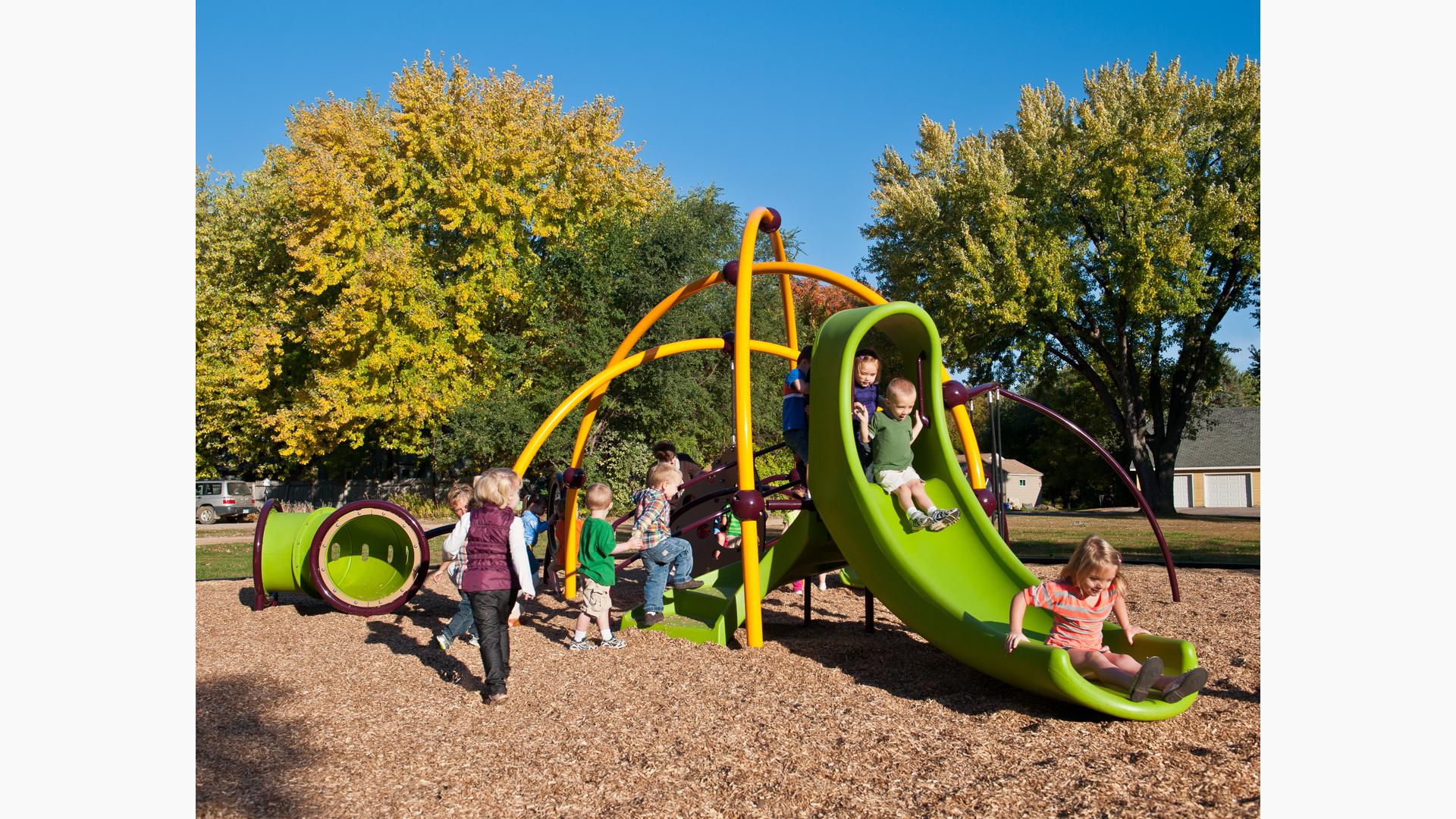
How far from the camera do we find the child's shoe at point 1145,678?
4.57 metres

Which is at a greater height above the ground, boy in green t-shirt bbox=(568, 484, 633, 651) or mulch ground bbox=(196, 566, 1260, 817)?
boy in green t-shirt bbox=(568, 484, 633, 651)

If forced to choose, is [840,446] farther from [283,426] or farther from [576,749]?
[283,426]

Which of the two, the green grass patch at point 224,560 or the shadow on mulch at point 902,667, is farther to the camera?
the green grass patch at point 224,560

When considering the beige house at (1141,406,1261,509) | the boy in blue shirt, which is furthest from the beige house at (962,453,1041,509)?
Answer: the boy in blue shirt

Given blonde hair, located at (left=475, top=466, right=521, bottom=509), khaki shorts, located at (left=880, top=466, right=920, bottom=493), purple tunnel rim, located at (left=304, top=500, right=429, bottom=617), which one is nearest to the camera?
blonde hair, located at (left=475, top=466, right=521, bottom=509)

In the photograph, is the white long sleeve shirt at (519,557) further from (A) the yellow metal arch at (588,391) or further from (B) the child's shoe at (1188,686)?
(B) the child's shoe at (1188,686)

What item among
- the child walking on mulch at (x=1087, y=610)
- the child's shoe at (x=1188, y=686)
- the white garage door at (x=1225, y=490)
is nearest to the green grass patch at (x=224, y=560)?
the child walking on mulch at (x=1087, y=610)

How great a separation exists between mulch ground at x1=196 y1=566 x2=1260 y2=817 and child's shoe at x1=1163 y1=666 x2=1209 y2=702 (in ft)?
0.53

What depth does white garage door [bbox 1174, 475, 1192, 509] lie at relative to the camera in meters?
50.0

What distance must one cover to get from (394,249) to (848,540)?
856 inches

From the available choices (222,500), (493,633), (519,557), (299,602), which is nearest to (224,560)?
(299,602)

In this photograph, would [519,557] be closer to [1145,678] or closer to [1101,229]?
[1145,678]

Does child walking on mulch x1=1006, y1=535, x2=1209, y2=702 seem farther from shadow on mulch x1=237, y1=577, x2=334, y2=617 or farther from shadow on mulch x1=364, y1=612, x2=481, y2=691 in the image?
shadow on mulch x1=237, y1=577, x2=334, y2=617

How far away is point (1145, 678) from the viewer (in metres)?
4.59
